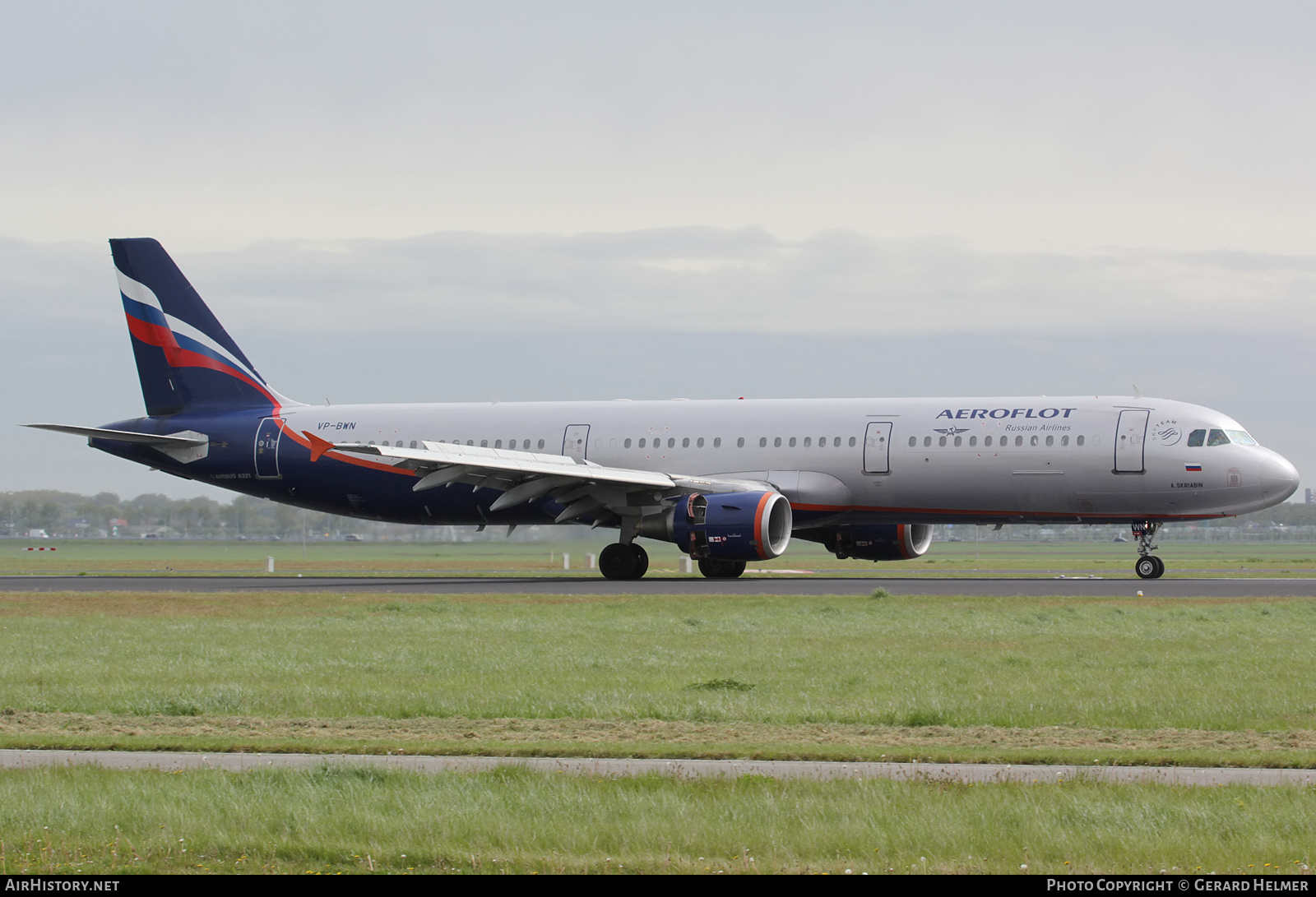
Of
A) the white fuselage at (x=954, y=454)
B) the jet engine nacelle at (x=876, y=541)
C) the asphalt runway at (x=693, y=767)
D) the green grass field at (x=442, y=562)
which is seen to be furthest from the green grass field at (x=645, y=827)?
the green grass field at (x=442, y=562)

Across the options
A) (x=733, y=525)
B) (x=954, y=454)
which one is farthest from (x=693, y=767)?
(x=954, y=454)

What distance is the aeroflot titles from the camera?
35438mm

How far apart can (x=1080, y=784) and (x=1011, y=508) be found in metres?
26.1

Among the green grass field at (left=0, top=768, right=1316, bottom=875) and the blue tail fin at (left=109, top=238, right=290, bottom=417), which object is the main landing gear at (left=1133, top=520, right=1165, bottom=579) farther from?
the green grass field at (left=0, top=768, right=1316, bottom=875)

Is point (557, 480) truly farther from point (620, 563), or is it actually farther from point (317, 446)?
point (317, 446)

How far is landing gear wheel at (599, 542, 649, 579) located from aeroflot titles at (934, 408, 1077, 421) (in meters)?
→ 8.62

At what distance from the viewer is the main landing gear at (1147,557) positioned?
36.5 meters

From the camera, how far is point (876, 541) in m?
40.0

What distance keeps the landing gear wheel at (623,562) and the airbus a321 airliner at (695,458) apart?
6 centimetres

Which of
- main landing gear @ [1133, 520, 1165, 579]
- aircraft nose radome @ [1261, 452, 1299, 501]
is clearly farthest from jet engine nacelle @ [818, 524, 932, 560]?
aircraft nose radome @ [1261, 452, 1299, 501]

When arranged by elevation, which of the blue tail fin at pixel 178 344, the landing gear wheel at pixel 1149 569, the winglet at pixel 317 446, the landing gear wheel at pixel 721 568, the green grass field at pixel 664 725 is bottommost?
the landing gear wheel at pixel 721 568

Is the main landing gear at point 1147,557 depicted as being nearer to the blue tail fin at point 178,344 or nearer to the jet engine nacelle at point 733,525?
the jet engine nacelle at point 733,525

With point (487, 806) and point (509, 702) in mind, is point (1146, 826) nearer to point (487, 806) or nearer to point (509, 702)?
point (487, 806)

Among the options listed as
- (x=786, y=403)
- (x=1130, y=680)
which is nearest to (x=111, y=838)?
(x=1130, y=680)
